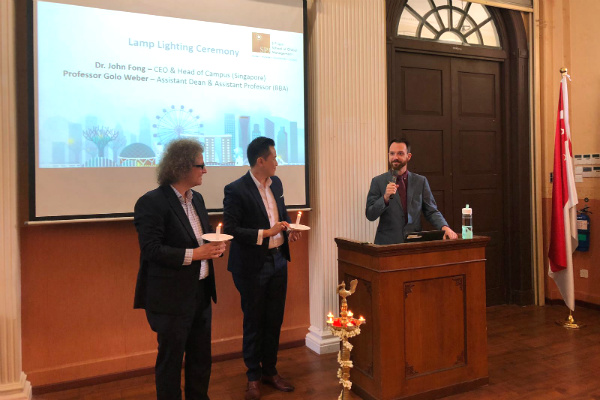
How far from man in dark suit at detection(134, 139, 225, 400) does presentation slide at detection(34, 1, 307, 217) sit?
0.90m

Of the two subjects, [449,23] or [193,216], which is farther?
[449,23]

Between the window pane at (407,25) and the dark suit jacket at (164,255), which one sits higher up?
the window pane at (407,25)

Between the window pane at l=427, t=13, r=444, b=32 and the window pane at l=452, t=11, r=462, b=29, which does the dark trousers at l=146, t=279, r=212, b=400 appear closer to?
the window pane at l=427, t=13, r=444, b=32

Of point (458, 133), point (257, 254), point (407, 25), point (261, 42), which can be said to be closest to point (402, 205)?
point (257, 254)

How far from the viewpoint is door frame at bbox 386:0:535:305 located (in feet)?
15.6

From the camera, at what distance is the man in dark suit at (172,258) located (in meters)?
2.06

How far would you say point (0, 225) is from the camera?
2.70m

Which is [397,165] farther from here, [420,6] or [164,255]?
[420,6]

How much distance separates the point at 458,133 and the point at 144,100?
3.07m

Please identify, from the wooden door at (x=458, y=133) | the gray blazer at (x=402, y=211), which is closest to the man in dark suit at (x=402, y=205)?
the gray blazer at (x=402, y=211)

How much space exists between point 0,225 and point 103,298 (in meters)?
0.79

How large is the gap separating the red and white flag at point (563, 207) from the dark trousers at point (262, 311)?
2.94 m

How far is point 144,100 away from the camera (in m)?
3.05

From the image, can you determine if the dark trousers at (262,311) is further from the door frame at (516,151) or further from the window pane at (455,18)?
the window pane at (455,18)
